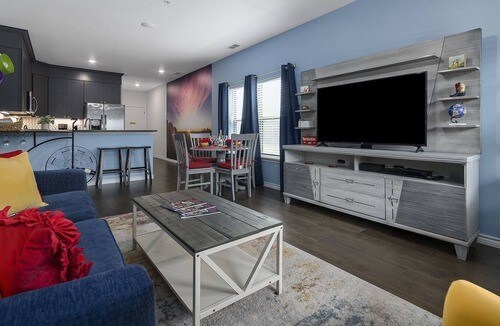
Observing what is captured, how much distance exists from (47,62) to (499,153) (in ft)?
28.2

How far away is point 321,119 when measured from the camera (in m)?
3.75

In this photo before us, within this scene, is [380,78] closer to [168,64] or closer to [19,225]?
[19,225]

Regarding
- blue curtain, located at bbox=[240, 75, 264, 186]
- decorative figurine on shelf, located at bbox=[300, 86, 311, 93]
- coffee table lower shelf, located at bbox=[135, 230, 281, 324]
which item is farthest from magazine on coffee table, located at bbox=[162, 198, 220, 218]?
blue curtain, located at bbox=[240, 75, 264, 186]

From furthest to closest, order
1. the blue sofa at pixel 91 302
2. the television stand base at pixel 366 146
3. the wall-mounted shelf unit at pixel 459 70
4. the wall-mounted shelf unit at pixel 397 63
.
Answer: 1. the television stand base at pixel 366 146
2. the wall-mounted shelf unit at pixel 397 63
3. the wall-mounted shelf unit at pixel 459 70
4. the blue sofa at pixel 91 302

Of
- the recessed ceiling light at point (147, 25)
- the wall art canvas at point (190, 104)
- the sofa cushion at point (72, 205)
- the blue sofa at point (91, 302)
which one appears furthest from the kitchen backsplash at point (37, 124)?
the blue sofa at point (91, 302)

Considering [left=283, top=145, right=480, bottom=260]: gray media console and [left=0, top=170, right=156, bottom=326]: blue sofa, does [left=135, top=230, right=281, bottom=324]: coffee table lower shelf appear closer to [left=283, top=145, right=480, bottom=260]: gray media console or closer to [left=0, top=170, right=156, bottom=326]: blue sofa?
[left=0, top=170, right=156, bottom=326]: blue sofa

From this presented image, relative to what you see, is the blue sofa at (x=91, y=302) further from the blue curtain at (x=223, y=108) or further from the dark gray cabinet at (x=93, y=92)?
the dark gray cabinet at (x=93, y=92)

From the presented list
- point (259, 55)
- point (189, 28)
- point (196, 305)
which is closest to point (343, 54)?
point (259, 55)

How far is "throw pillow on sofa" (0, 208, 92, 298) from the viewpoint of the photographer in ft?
2.21

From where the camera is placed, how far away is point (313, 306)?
1.60m

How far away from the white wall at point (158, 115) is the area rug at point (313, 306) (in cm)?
785

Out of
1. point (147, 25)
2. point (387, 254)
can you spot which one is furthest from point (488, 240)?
point (147, 25)

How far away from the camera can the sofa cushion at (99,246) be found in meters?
1.20

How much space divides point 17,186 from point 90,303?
5.40 ft
